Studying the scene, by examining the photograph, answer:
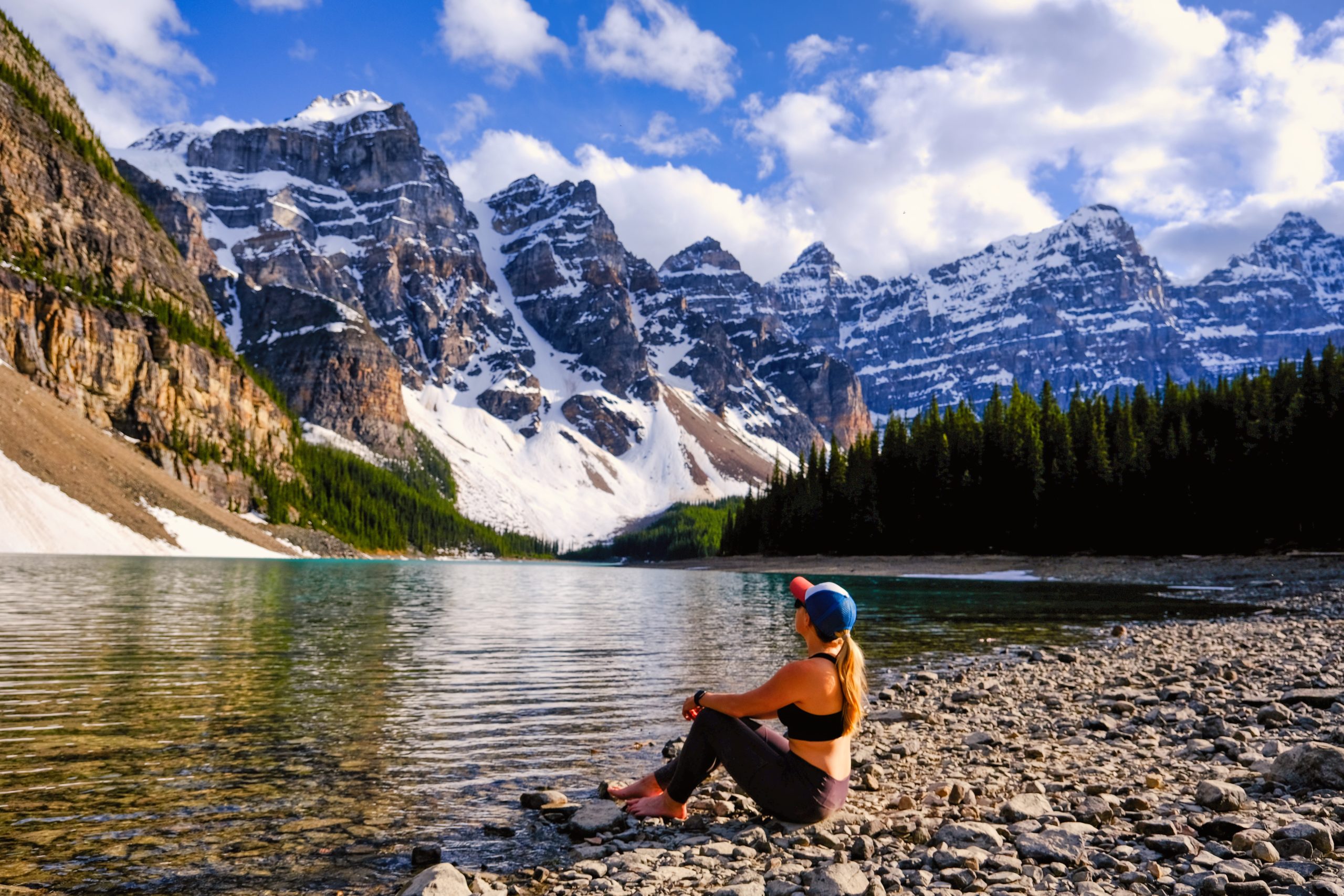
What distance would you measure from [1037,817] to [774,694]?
2.77 metres

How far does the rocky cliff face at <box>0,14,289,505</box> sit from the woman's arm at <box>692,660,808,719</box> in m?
137

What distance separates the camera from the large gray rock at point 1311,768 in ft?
24.3

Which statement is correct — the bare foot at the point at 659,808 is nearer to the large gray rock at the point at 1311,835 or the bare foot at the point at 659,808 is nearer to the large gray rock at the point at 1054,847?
the large gray rock at the point at 1054,847

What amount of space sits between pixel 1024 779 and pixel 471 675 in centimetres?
1176

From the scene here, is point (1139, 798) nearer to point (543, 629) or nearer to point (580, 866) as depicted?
point (580, 866)

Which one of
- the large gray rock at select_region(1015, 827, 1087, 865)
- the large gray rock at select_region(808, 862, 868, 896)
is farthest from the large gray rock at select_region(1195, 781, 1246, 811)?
the large gray rock at select_region(808, 862, 868, 896)

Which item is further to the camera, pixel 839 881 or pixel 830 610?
pixel 830 610

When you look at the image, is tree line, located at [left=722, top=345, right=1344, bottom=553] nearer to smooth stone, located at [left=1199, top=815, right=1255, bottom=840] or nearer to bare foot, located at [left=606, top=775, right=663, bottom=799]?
smooth stone, located at [left=1199, top=815, right=1255, bottom=840]

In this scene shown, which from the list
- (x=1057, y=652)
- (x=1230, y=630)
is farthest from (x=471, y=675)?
(x=1230, y=630)

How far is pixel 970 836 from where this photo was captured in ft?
21.4

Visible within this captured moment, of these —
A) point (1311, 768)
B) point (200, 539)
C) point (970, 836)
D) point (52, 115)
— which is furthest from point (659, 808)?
point (52, 115)

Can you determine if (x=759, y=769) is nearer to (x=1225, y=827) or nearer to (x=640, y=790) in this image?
(x=640, y=790)

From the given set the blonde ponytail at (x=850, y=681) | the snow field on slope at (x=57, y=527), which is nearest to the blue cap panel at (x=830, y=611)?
the blonde ponytail at (x=850, y=681)

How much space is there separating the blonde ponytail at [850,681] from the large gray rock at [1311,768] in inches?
177
